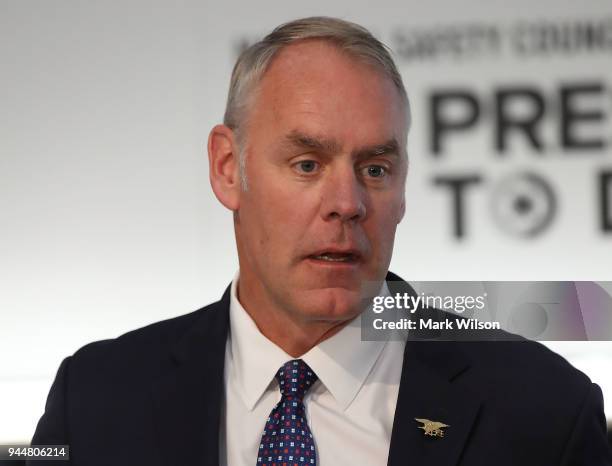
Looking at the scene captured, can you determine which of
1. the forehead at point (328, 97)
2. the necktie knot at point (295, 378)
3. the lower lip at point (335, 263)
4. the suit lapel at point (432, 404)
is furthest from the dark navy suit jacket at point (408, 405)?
the forehead at point (328, 97)

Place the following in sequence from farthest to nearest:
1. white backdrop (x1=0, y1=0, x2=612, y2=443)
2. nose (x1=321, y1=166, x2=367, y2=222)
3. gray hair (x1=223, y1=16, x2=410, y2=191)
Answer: white backdrop (x1=0, y1=0, x2=612, y2=443)
gray hair (x1=223, y1=16, x2=410, y2=191)
nose (x1=321, y1=166, x2=367, y2=222)

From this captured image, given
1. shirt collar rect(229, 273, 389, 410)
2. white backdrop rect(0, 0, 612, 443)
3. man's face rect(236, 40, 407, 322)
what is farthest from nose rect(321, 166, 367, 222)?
white backdrop rect(0, 0, 612, 443)

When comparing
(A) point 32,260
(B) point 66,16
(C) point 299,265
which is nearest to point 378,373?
(C) point 299,265

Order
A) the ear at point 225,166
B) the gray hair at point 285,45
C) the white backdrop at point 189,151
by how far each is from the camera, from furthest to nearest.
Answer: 1. the white backdrop at point 189,151
2. the ear at point 225,166
3. the gray hair at point 285,45

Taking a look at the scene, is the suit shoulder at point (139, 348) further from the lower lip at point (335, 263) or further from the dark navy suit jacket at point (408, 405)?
the lower lip at point (335, 263)

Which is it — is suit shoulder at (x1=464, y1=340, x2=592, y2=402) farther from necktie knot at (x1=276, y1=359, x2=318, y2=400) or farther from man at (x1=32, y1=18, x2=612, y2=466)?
necktie knot at (x1=276, y1=359, x2=318, y2=400)

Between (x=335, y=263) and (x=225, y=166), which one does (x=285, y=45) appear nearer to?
(x=225, y=166)

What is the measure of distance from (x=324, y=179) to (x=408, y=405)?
40cm

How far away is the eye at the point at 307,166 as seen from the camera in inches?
63.9

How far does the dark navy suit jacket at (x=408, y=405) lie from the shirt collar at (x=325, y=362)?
52 mm

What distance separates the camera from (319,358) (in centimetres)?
168

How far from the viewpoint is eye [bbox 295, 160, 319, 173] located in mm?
1623

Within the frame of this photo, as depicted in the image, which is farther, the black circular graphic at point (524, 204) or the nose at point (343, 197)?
the black circular graphic at point (524, 204)

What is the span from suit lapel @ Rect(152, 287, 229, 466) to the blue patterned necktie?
0.29 feet
